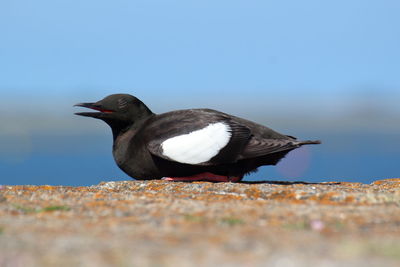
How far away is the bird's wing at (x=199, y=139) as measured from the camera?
377 inches

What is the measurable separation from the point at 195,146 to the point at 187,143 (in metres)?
0.12

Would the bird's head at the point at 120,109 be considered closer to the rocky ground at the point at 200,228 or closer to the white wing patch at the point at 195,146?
the white wing patch at the point at 195,146

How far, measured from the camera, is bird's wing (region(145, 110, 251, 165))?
31.4 feet

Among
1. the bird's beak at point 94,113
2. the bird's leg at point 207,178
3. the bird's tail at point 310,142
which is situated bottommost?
the bird's leg at point 207,178

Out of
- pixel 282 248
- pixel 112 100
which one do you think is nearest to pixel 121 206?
pixel 282 248

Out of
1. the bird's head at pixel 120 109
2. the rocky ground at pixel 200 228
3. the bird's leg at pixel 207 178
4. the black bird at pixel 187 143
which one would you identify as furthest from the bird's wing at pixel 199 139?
the rocky ground at pixel 200 228

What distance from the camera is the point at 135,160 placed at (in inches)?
400

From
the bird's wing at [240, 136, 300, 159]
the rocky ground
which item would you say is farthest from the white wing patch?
the rocky ground

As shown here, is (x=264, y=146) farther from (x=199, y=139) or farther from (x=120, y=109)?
(x=120, y=109)

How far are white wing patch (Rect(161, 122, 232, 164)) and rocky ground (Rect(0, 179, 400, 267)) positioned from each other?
1.49 metres

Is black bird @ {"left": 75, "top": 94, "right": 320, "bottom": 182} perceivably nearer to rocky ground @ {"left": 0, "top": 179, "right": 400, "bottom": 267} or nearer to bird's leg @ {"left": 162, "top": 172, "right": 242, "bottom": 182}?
bird's leg @ {"left": 162, "top": 172, "right": 242, "bottom": 182}

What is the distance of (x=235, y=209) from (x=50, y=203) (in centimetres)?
193

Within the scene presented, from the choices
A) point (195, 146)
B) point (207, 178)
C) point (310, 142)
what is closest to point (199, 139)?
point (195, 146)

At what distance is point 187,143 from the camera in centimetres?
959
